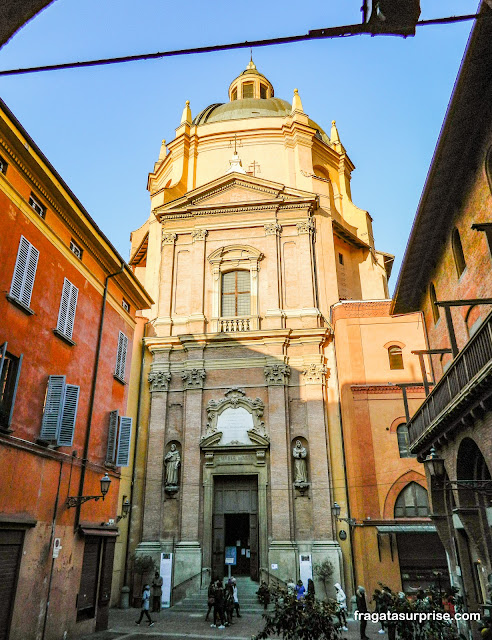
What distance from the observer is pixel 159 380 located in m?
25.2

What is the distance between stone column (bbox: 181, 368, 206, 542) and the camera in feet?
72.5

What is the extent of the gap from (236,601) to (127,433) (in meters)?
7.10

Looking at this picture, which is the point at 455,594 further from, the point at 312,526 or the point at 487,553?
the point at 312,526

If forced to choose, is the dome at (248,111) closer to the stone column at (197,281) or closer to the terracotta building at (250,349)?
the terracotta building at (250,349)

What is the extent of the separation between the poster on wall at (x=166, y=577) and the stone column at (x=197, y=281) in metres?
9.99

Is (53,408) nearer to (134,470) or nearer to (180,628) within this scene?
(180,628)

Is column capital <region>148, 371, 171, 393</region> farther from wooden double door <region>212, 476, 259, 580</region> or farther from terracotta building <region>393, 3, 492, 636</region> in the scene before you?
terracotta building <region>393, 3, 492, 636</region>

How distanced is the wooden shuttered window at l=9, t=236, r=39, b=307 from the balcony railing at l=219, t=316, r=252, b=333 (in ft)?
43.9

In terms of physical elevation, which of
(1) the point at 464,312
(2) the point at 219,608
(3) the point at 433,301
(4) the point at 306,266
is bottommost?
(2) the point at 219,608

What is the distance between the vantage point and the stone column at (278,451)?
2173cm

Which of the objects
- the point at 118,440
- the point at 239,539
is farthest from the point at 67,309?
the point at 239,539

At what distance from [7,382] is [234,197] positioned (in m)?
19.7

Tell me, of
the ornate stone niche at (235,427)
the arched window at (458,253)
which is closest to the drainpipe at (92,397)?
the ornate stone niche at (235,427)

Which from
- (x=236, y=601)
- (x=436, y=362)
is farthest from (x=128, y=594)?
(x=436, y=362)
